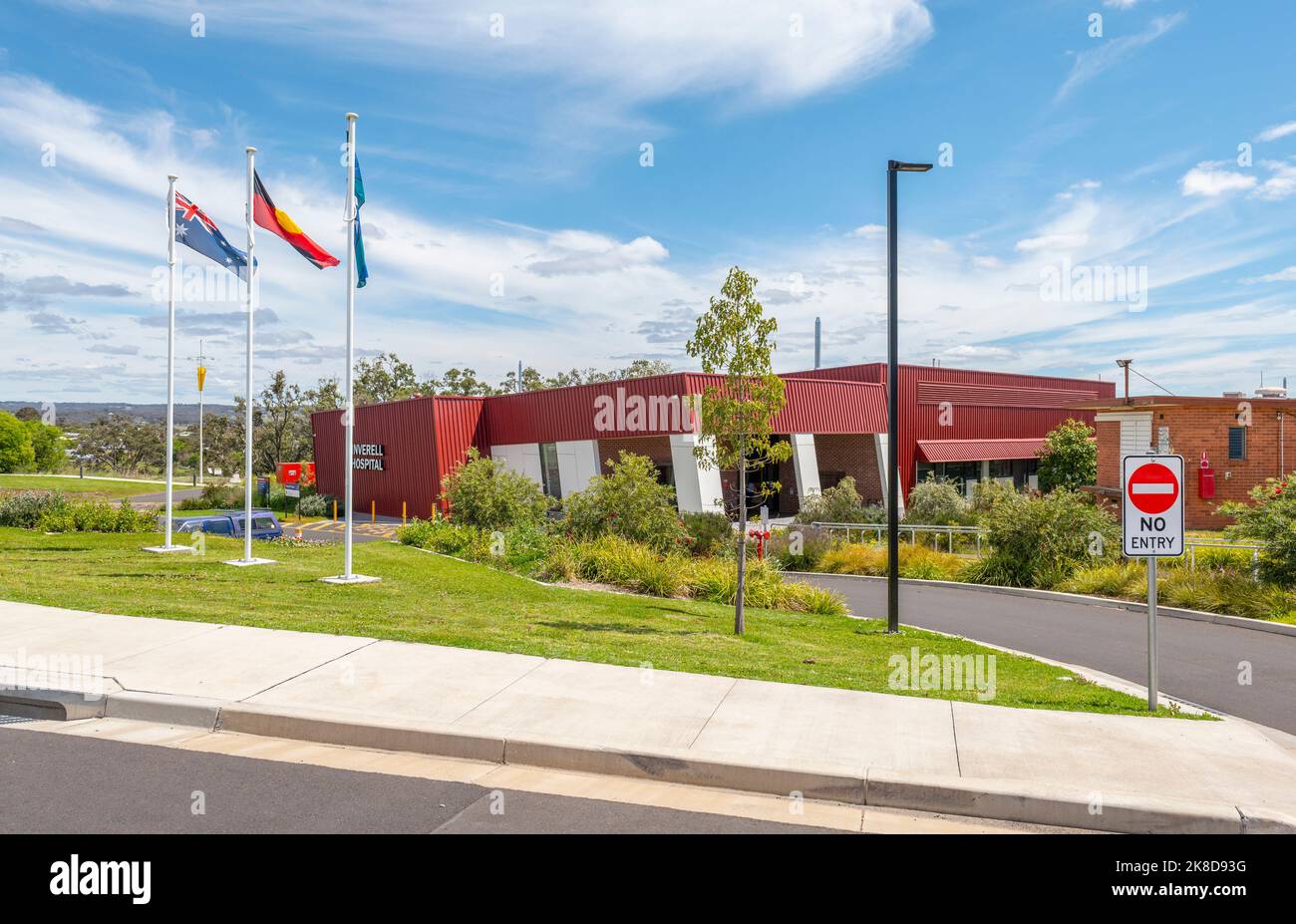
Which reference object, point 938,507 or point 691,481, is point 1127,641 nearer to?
point 938,507

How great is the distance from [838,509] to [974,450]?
15404 mm

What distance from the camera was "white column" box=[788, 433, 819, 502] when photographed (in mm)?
32062

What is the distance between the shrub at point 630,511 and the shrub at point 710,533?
2.93 m

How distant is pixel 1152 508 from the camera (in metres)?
7.67

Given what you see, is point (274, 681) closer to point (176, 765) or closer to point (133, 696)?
point (133, 696)

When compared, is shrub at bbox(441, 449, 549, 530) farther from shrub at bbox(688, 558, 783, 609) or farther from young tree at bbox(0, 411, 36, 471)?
young tree at bbox(0, 411, 36, 471)

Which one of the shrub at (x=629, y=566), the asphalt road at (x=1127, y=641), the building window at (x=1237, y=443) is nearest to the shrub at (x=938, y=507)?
the asphalt road at (x=1127, y=641)

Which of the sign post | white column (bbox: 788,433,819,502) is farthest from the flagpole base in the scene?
white column (bbox: 788,433,819,502)

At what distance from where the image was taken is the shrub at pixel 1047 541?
18.6 metres

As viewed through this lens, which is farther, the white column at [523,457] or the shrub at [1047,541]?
the white column at [523,457]

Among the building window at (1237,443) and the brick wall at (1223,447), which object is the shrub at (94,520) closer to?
the brick wall at (1223,447)

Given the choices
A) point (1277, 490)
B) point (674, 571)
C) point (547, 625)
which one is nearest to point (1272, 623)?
point (1277, 490)

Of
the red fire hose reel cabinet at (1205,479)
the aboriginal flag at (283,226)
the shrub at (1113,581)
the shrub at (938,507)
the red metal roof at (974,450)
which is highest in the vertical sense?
the aboriginal flag at (283,226)
